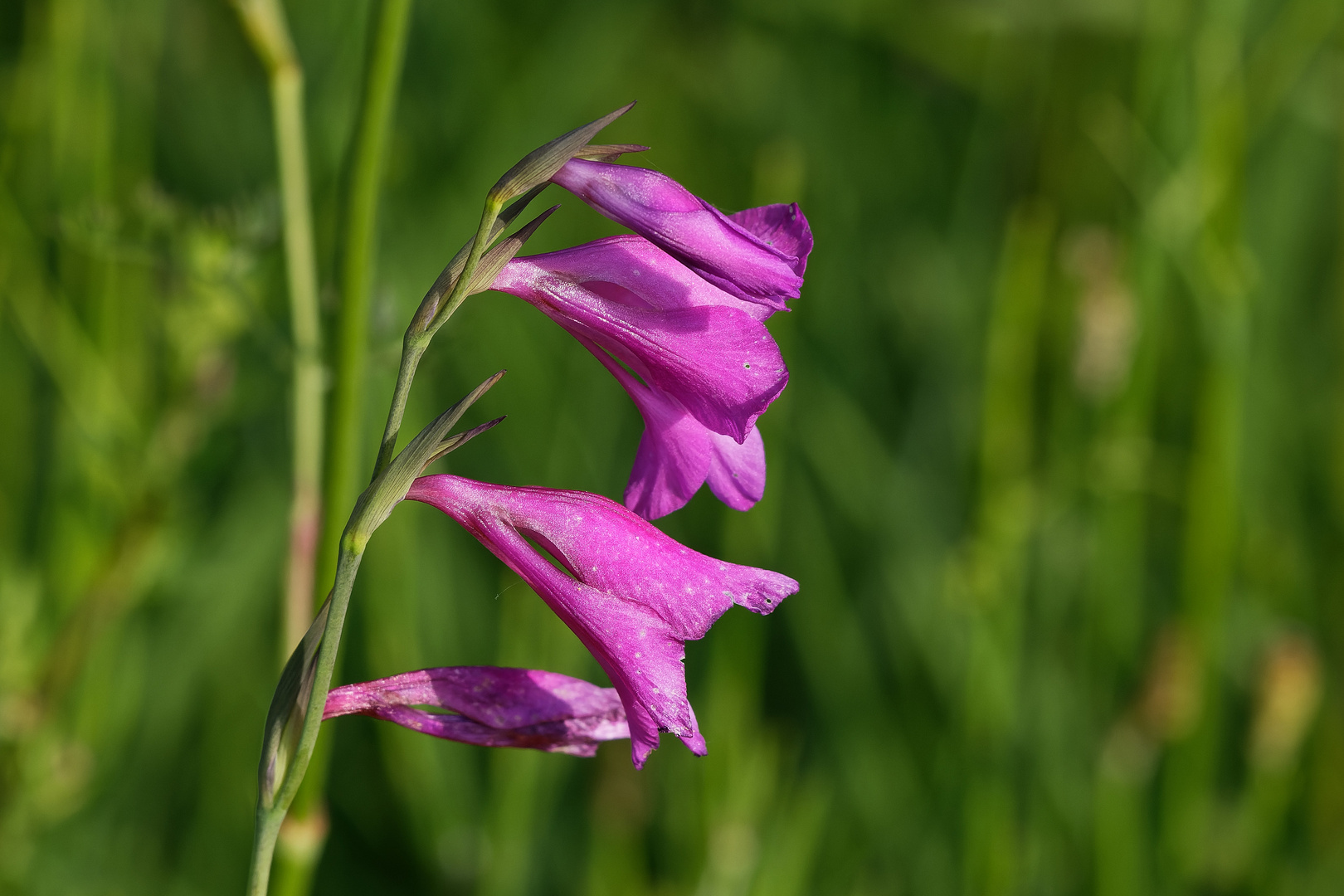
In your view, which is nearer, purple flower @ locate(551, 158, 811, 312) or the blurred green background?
purple flower @ locate(551, 158, 811, 312)

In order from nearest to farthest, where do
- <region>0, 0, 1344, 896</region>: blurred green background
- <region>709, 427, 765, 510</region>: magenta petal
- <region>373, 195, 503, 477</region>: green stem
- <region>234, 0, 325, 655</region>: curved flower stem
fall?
<region>373, 195, 503, 477</region>: green stem → <region>709, 427, 765, 510</region>: magenta petal → <region>234, 0, 325, 655</region>: curved flower stem → <region>0, 0, 1344, 896</region>: blurred green background

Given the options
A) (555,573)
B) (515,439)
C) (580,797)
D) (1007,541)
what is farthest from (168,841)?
(555,573)

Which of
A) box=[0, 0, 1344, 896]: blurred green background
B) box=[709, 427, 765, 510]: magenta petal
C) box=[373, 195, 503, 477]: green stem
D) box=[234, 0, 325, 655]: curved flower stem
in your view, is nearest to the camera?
box=[373, 195, 503, 477]: green stem

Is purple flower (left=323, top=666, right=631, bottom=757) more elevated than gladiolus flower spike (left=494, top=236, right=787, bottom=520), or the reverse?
gladiolus flower spike (left=494, top=236, right=787, bottom=520)

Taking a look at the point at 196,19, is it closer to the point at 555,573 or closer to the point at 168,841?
the point at 168,841

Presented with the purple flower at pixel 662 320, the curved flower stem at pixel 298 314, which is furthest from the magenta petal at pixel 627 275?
the curved flower stem at pixel 298 314

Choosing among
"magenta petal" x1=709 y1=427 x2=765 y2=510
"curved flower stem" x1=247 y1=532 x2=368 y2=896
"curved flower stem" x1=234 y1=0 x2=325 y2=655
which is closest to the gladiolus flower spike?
"magenta petal" x1=709 y1=427 x2=765 y2=510

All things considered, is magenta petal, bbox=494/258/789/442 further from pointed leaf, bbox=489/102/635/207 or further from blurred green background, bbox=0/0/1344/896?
blurred green background, bbox=0/0/1344/896
